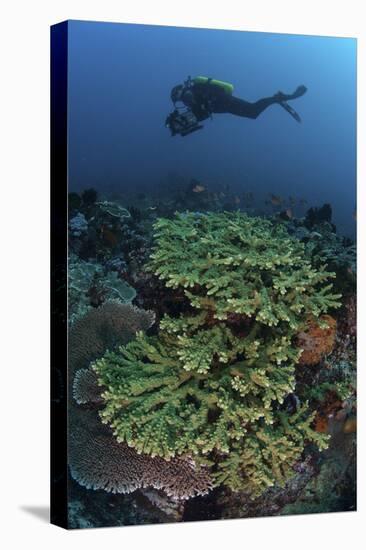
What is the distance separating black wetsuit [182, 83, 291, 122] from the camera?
9164 mm

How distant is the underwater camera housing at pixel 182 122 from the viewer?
9078 mm

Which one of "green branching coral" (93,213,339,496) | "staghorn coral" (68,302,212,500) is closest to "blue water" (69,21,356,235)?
"green branching coral" (93,213,339,496)

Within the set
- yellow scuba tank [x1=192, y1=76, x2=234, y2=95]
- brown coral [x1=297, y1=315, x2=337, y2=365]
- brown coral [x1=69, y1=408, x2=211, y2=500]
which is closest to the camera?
brown coral [x1=69, y1=408, x2=211, y2=500]

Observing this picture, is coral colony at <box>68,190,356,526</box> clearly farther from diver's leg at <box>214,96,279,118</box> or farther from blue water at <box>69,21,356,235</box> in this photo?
diver's leg at <box>214,96,279,118</box>

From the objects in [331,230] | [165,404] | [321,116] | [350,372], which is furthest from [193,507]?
[321,116]

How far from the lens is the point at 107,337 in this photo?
888 centimetres

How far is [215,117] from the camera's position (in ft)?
Result: 30.4

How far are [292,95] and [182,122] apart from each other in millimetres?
818

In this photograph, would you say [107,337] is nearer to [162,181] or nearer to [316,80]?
[162,181]

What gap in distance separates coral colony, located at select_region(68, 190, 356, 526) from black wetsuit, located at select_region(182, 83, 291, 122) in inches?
23.0

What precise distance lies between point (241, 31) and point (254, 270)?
155cm

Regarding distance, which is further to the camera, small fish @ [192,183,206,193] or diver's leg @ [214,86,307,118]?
diver's leg @ [214,86,307,118]

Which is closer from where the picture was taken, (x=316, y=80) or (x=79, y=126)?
(x=79, y=126)

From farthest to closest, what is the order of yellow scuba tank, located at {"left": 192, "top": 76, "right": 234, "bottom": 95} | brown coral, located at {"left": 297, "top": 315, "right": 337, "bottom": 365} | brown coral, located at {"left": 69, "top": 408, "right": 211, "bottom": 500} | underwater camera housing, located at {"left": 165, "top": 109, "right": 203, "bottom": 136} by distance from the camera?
1. brown coral, located at {"left": 297, "top": 315, "right": 337, "bottom": 365}
2. yellow scuba tank, located at {"left": 192, "top": 76, "right": 234, "bottom": 95}
3. underwater camera housing, located at {"left": 165, "top": 109, "right": 203, "bottom": 136}
4. brown coral, located at {"left": 69, "top": 408, "right": 211, "bottom": 500}
